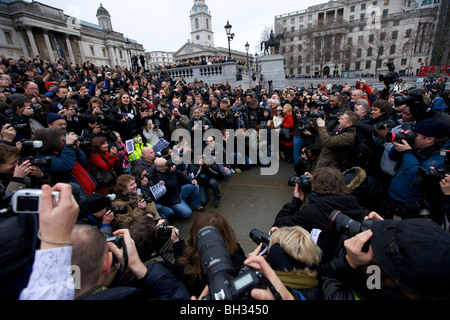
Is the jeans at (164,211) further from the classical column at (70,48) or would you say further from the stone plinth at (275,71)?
the classical column at (70,48)

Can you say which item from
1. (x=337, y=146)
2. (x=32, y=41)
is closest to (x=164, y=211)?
(x=337, y=146)

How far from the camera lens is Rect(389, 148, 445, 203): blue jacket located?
2.27 metres

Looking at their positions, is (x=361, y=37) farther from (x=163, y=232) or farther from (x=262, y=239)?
(x=163, y=232)

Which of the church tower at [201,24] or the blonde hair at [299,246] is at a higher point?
the church tower at [201,24]

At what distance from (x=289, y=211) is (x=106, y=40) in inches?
2322

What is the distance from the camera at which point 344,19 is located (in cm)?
5169

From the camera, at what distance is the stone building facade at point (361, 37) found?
1615 inches

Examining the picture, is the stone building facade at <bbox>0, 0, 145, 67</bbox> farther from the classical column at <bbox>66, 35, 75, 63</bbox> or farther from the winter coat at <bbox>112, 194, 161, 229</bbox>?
the winter coat at <bbox>112, 194, 161, 229</bbox>

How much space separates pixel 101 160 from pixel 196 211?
2011 millimetres

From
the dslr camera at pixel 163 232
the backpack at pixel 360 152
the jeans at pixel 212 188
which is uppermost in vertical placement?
the backpack at pixel 360 152

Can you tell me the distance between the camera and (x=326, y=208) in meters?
1.92

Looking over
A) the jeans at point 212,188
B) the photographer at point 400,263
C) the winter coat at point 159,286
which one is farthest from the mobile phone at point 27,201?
the jeans at point 212,188
